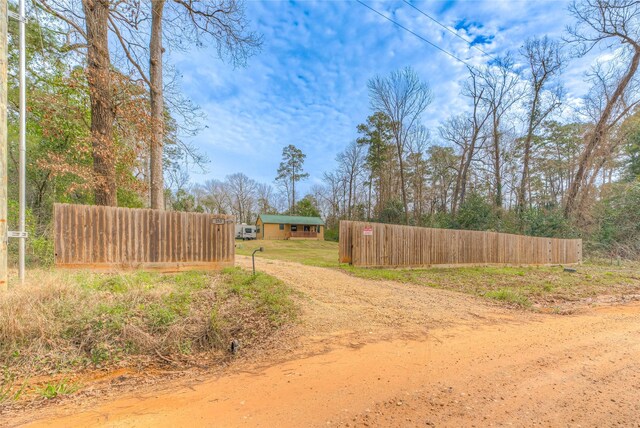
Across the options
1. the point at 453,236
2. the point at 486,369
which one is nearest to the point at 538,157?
the point at 453,236

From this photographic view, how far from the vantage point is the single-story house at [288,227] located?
108 ft

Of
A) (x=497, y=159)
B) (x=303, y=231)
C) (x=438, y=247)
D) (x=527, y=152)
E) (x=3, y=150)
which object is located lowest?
(x=303, y=231)

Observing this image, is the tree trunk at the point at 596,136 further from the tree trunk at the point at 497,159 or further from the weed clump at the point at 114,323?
the weed clump at the point at 114,323

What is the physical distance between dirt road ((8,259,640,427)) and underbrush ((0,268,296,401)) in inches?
25.6

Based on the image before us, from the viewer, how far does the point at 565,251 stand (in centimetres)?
1625

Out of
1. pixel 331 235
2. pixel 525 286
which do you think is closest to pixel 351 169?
pixel 331 235

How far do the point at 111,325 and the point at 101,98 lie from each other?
20.5 ft

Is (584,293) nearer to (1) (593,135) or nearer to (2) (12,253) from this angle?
(2) (12,253)

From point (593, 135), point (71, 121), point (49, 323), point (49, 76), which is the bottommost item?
point (49, 323)

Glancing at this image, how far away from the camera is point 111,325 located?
318 centimetres

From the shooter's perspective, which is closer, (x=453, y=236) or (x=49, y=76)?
(x=49, y=76)

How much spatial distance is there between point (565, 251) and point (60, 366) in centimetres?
2192

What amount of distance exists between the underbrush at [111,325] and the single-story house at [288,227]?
1124 inches

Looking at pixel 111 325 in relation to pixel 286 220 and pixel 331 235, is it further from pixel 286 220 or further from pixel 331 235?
pixel 331 235
